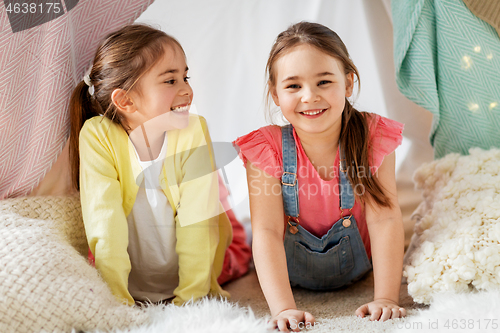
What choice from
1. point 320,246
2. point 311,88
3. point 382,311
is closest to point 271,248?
point 320,246

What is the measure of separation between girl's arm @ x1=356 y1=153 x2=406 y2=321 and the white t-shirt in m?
0.47

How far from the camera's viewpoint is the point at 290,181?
3.36 ft

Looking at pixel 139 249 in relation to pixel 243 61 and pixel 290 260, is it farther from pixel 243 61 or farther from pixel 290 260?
pixel 243 61

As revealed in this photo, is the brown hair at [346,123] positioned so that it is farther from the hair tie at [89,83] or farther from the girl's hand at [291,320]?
the hair tie at [89,83]

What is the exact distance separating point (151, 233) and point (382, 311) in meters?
0.55

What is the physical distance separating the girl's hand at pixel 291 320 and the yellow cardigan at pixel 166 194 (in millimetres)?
219

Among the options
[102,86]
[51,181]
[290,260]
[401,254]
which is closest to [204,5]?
[102,86]

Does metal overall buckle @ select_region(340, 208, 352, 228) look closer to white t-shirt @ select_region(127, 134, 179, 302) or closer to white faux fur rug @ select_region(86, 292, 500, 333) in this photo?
white faux fur rug @ select_region(86, 292, 500, 333)

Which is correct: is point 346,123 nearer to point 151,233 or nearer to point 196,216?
point 196,216

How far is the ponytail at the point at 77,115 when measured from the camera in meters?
1.06

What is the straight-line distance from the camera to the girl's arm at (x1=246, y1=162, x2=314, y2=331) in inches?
33.8

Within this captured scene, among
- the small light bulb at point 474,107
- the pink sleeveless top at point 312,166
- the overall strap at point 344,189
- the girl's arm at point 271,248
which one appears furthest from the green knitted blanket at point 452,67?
the girl's arm at point 271,248

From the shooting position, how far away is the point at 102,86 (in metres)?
1.03

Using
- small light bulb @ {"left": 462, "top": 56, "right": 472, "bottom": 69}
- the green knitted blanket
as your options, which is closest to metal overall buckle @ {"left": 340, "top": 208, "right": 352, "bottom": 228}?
the green knitted blanket
